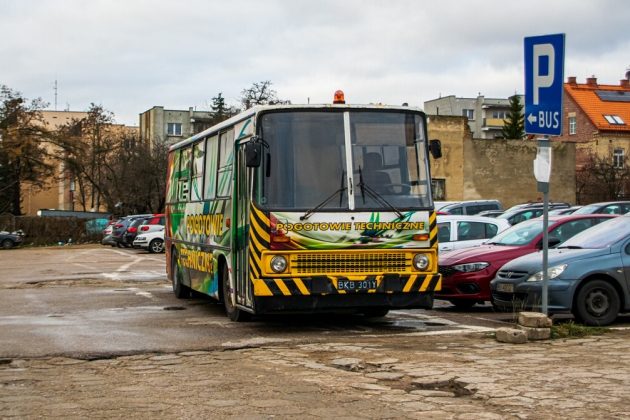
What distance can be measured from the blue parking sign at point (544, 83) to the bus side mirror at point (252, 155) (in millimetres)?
3428

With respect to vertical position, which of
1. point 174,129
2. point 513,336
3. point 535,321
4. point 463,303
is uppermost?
point 174,129

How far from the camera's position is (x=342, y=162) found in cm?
1247

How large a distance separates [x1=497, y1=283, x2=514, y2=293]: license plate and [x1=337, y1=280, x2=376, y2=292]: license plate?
230 centimetres

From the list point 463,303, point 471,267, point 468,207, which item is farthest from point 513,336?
point 468,207

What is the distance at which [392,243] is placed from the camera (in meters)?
12.5

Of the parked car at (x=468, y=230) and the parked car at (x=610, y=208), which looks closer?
the parked car at (x=468, y=230)

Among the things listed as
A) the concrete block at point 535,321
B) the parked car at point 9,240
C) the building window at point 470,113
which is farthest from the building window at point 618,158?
the concrete block at point 535,321

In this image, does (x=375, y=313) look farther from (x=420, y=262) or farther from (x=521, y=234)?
(x=521, y=234)

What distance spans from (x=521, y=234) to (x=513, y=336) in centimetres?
546

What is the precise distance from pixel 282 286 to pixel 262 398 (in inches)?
165

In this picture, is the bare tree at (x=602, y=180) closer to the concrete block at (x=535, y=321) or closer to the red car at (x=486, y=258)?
the red car at (x=486, y=258)

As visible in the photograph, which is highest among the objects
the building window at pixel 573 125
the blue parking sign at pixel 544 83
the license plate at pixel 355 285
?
the building window at pixel 573 125

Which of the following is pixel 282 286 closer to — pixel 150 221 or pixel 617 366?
pixel 617 366

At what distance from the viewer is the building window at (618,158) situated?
229 ft
